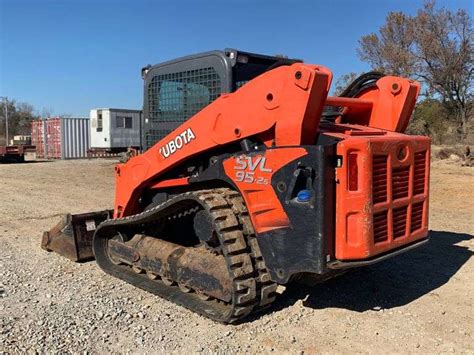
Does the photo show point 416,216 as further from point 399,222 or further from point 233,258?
point 233,258

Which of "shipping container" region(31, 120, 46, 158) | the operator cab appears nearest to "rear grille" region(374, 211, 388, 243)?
the operator cab

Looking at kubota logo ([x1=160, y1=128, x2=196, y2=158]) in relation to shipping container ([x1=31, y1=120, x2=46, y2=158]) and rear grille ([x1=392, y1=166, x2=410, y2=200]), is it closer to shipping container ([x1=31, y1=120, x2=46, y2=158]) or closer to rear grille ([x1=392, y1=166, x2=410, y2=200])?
rear grille ([x1=392, y1=166, x2=410, y2=200])

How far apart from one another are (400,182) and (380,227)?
47 cm

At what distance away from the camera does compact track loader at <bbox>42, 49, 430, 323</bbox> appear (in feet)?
12.2

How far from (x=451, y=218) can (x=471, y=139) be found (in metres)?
18.2

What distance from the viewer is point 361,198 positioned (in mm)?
3717

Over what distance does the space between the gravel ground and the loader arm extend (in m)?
1.43

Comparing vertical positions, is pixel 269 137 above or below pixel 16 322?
above

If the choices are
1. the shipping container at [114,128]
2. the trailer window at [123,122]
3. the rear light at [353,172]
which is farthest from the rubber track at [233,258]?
the trailer window at [123,122]

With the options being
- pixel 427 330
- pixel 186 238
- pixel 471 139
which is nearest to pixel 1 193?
pixel 186 238

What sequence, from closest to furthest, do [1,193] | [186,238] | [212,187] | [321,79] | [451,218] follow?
1. [321,79]
2. [212,187]
3. [186,238]
4. [451,218]
5. [1,193]

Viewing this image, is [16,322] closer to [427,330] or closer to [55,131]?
[427,330]

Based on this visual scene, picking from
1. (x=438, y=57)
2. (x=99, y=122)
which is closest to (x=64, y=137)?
(x=99, y=122)

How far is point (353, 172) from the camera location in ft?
12.2
